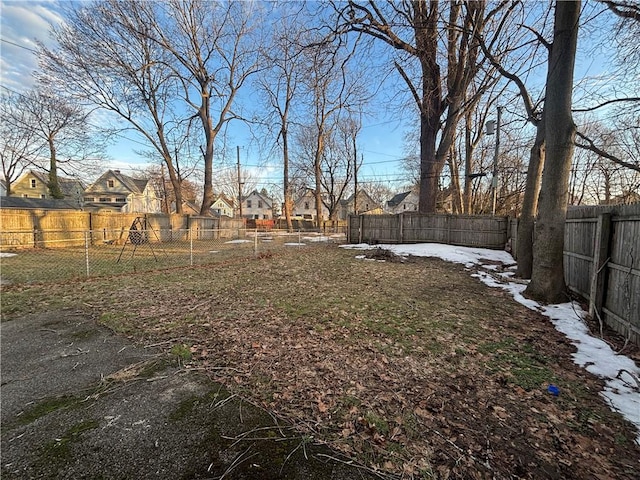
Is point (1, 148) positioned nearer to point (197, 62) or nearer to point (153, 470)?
point (197, 62)

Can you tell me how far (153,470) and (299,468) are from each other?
0.84 metres

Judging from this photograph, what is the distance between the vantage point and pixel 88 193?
110ft

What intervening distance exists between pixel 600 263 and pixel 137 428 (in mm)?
5810

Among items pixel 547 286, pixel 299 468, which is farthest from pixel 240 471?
pixel 547 286

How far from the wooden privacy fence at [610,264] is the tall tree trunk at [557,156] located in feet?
1.17

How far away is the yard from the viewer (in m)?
1.76

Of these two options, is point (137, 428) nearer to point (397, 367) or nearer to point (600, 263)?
point (397, 367)

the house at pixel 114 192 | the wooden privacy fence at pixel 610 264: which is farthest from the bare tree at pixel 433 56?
the house at pixel 114 192

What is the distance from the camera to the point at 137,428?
188 cm

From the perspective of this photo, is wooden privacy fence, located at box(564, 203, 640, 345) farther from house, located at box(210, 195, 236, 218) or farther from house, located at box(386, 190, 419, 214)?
house, located at box(210, 195, 236, 218)

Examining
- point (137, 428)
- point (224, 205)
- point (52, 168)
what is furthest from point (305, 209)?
point (137, 428)

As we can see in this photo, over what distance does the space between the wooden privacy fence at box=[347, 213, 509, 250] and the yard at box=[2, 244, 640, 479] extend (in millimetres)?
7717

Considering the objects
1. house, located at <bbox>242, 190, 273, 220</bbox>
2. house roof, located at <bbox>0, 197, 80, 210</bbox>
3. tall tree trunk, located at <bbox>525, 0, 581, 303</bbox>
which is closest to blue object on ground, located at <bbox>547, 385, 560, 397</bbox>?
tall tree trunk, located at <bbox>525, 0, 581, 303</bbox>

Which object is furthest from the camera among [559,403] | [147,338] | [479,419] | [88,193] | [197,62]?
[88,193]
